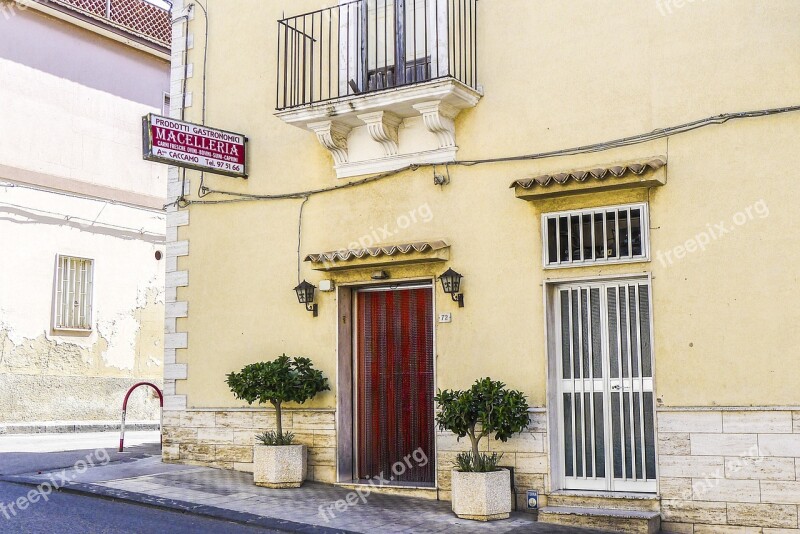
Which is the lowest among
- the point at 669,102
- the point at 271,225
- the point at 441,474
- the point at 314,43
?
the point at 441,474

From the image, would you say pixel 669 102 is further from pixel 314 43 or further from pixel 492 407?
pixel 314 43

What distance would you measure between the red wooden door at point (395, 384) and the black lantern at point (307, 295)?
1.84ft

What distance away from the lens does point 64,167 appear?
60.0 ft

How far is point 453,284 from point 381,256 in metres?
0.93

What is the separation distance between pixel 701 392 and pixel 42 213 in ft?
43.0

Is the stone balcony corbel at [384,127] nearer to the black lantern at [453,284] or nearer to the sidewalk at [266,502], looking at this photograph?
the black lantern at [453,284]

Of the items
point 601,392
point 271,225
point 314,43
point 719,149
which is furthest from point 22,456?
point 719,149

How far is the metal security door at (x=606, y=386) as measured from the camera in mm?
9094

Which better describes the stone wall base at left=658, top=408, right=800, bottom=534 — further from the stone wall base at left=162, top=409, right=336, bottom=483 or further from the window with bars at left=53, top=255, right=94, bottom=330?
the window with bars at left=53, top=255, right=94, bottom=330

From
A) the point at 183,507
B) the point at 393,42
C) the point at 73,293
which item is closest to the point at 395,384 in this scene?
the point at 183,507

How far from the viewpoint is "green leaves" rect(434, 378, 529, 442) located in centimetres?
903

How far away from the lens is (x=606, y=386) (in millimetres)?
9352

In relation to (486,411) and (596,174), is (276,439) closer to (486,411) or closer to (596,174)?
(486,411)

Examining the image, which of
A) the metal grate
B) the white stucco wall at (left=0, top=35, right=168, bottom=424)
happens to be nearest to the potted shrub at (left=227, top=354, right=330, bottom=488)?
the white stucco wall at (left=0, top=35, right=168, bottom=424)
